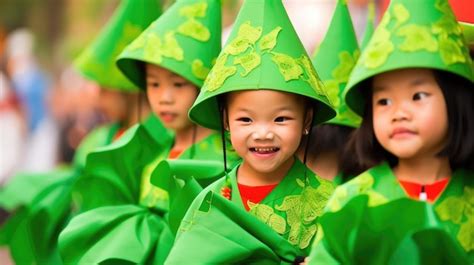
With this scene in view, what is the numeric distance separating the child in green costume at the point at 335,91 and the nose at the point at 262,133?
2.98 ft

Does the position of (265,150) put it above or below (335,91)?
below

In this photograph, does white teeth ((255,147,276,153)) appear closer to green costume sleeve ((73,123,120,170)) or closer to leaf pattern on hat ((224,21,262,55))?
leaf pattern on hat ((224,21,262,55))

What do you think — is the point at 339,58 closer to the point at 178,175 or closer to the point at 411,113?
the point at 178,175

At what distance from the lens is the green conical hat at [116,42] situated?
6.22 metres

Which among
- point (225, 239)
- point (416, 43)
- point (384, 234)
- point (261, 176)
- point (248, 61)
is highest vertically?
point (416, 43)

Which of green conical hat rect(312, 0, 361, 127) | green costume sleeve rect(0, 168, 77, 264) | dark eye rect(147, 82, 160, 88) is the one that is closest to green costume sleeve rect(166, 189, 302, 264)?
green conical hat rect(312, 0, 361, 127)

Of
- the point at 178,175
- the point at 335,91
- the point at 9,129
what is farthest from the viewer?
the point at 9,129

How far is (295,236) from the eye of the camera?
14.3ft

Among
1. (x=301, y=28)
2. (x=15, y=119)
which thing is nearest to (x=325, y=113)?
(x=301, y=28)

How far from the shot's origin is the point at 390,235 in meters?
3.74

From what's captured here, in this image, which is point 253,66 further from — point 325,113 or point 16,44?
point 16,44

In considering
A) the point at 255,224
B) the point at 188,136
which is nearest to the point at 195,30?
the point at 188,136

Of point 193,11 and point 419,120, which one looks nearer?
point 419,120

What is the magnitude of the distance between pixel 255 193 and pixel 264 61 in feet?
1.36
